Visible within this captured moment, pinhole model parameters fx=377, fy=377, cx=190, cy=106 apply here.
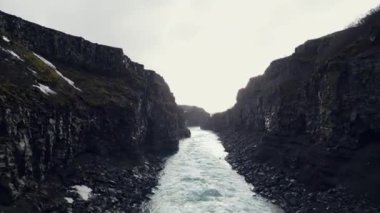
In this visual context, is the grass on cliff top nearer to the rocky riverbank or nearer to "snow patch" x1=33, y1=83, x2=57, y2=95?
"snow patch" x1=33, y1=83, x2=57, y2=95

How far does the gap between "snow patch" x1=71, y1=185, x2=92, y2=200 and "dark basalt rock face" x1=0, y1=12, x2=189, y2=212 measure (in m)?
0.84

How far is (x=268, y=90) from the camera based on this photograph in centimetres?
9338

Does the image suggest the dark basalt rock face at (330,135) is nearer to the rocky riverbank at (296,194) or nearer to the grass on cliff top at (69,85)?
the rocky riverbank at (296,194)

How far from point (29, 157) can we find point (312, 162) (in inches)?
1441

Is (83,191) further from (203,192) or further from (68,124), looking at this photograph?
(203,192)

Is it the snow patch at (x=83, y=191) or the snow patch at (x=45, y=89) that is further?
the snow patch at (x=45, y=89)

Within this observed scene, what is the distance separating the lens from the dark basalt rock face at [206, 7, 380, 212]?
44.4 m

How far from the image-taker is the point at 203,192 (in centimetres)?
5325

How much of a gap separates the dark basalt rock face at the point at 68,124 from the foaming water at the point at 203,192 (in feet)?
8.87

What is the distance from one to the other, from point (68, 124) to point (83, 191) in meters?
10.1

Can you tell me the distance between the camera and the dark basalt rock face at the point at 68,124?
3700 centimetres

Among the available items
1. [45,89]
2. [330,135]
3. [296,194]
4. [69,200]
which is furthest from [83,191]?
[330,135]

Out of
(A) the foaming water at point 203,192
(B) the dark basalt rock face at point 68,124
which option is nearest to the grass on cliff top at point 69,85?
(B) the dark basalt rock face at point 68,124

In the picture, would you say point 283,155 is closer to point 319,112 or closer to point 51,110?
point 319,112
